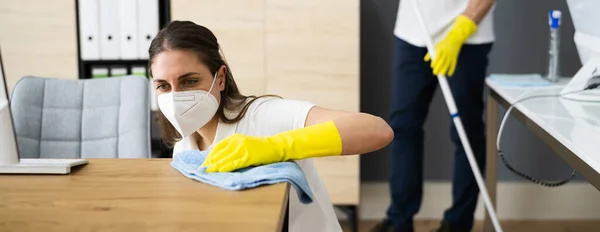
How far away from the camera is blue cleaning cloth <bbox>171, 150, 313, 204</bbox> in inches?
43.0

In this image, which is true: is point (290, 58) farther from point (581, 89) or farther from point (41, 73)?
point (581, 89)

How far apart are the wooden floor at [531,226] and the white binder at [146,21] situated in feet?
3.68

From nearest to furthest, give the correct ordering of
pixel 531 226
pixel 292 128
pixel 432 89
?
pixel 292 128, pixel 432 89, pixel 531 226

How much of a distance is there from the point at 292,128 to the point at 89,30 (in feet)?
5.55

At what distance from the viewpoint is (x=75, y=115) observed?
78.4 inches

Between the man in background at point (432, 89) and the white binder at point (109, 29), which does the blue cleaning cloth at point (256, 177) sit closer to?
the man in background at point (432, 89)

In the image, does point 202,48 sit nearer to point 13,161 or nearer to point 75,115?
point 13,161

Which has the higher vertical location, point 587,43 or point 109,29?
point 587,43

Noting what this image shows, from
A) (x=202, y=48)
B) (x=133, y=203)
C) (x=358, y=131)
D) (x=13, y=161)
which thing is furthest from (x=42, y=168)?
(x=358, y=131)

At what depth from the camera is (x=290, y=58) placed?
115 inches

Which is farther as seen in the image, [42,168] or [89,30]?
[89,30]

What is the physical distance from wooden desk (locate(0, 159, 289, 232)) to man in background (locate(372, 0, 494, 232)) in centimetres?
158

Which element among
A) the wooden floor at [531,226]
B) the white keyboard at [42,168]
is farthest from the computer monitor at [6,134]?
the wooden floor at [531,226]

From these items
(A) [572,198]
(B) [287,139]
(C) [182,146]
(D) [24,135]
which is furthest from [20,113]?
(A) [572,198]
